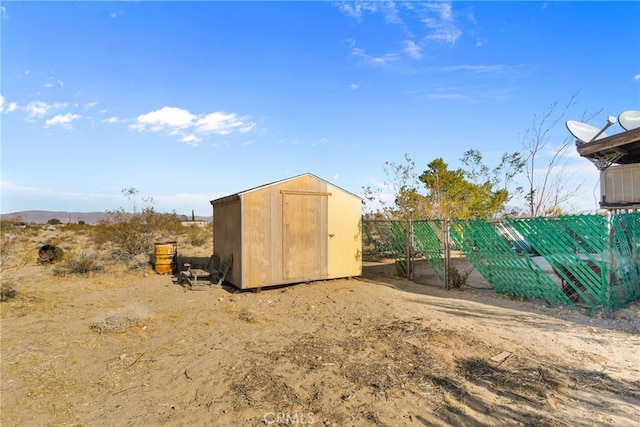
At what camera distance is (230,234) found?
852 centimetres

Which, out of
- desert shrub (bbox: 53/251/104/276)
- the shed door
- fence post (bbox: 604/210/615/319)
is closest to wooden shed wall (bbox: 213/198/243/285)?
the shed door

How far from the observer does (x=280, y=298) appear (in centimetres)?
744

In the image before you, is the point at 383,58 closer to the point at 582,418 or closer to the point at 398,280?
the point at 398,280

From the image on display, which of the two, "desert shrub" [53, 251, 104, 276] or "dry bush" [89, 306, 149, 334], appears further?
"desert shrub" [53, 251, 104, 276]

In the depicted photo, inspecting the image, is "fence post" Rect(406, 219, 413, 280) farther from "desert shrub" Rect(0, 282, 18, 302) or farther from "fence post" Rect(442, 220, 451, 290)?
"desert shrub" Rect(0, 282, 18, 302)

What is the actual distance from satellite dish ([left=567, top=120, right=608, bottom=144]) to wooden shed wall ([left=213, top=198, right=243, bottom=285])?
30.4 feet

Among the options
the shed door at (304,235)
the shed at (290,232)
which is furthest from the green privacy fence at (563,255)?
the shed door at (304,235)

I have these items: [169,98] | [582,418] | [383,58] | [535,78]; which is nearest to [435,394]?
[582,418]

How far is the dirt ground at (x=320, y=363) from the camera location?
2902 mm

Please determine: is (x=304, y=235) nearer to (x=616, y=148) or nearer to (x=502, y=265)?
(x=502, y=265)

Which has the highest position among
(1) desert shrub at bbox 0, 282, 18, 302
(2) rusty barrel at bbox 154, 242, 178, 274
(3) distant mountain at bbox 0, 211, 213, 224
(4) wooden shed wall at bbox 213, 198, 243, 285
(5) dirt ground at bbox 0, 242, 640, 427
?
(3) distant mountain at bbox 0, 211, 213, 224

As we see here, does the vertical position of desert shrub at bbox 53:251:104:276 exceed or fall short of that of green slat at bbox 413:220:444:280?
it falls short

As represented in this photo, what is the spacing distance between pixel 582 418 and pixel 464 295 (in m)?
4.78

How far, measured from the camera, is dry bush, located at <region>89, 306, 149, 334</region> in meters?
5.32
